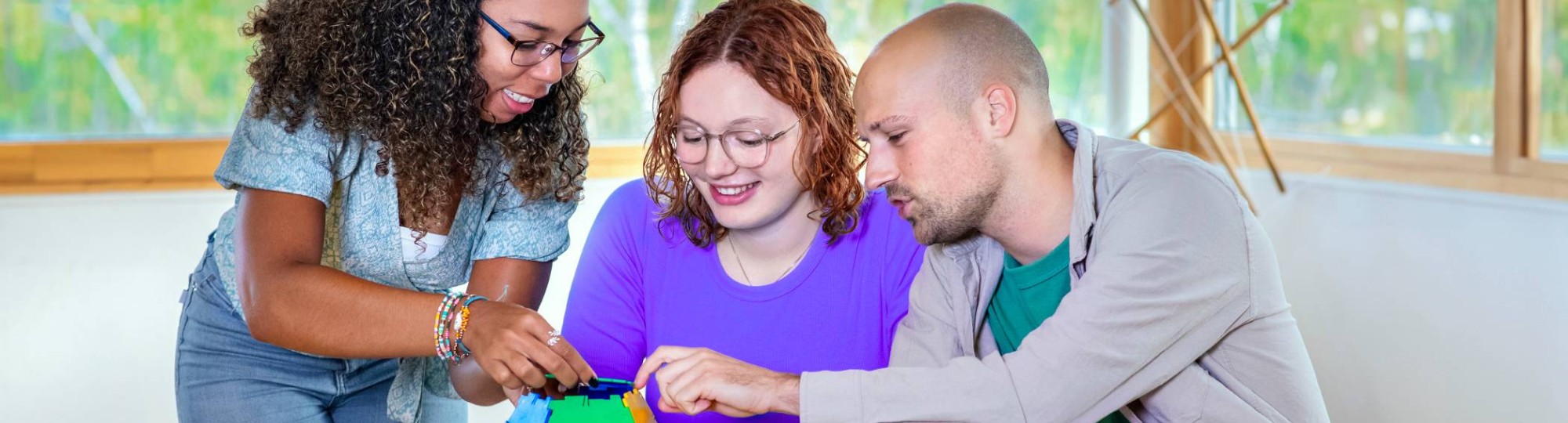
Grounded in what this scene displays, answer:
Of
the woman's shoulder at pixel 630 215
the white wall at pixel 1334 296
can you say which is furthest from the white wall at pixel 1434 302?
the woman's shoulder at pixel 630 215

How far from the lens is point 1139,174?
5.24 ft

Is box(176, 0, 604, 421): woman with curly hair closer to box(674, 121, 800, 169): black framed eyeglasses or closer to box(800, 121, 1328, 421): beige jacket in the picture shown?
box(674, 121, 800, 169): black framed eyeglasses

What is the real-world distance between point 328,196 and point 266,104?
150mm

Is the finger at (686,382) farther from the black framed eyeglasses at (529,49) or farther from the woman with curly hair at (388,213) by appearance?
the black framed eyeglasses at (529,49)

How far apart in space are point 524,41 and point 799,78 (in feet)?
1.31

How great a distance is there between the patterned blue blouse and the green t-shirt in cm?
70

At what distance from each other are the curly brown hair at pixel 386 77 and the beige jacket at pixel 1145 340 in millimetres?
655

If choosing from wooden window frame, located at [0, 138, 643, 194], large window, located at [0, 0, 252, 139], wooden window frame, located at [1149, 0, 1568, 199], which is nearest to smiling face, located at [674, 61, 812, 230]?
wooden window frame, located at [1149, 0, 1568, 199]

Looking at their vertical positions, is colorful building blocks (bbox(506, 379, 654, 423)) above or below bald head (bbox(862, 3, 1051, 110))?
below

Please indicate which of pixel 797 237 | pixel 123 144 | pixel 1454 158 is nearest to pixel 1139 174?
pixel 797 237

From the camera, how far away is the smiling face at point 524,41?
174 centimetres

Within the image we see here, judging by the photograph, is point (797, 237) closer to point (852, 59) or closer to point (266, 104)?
point (266, 104)

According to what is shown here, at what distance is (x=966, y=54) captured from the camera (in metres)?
1.70

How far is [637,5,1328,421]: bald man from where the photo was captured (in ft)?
4.97
